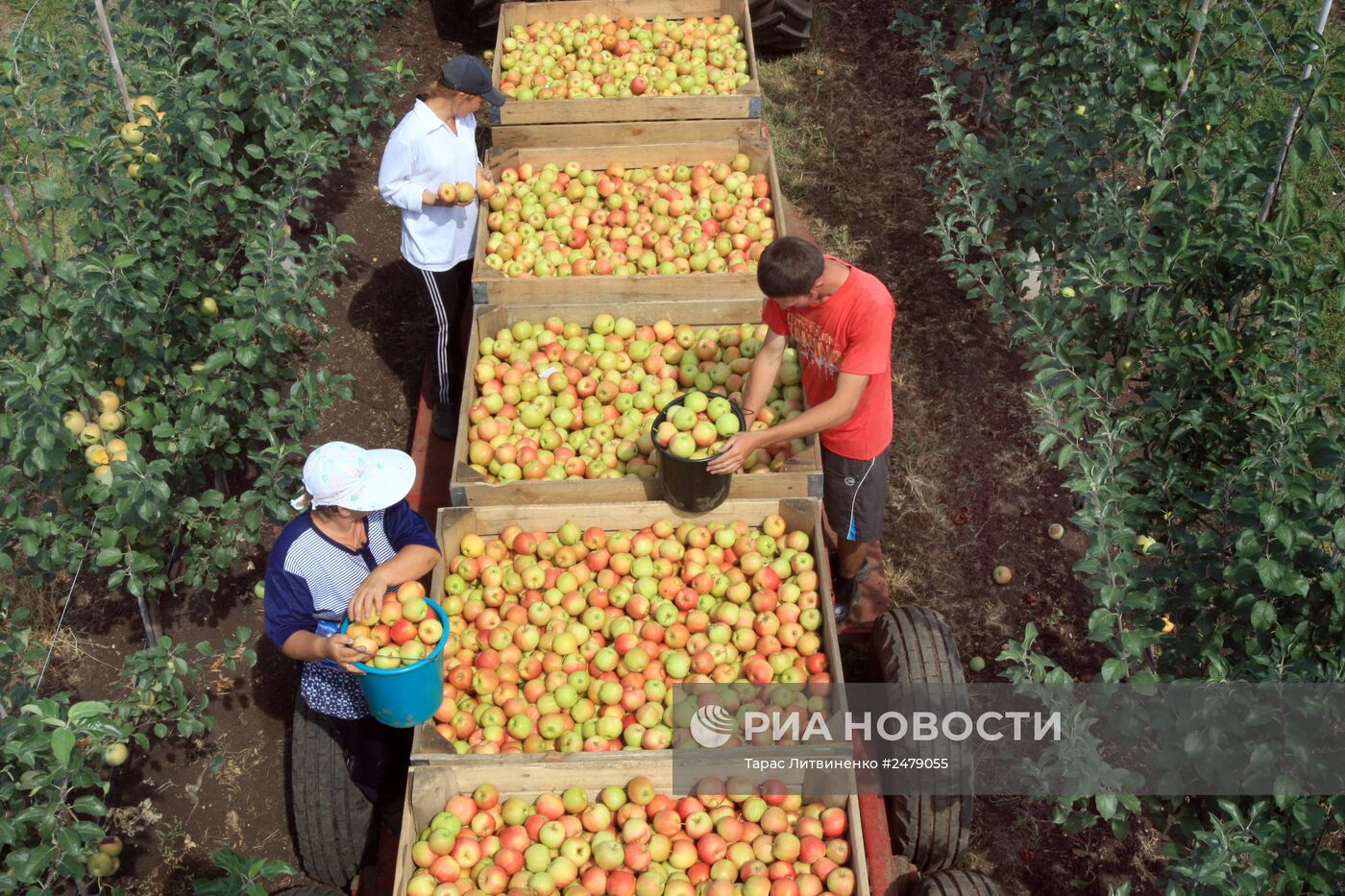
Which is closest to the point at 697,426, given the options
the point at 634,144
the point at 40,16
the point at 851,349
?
the point at 851,349

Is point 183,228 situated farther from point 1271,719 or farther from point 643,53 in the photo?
point 1271,719

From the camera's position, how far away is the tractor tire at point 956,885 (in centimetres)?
412

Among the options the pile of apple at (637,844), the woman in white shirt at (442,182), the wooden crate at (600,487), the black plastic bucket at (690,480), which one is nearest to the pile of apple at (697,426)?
the black plastic bucket at (690,480)

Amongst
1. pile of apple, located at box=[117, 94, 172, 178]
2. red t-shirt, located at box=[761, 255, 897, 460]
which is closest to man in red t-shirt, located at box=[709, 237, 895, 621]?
red t-shirt, located at box=[761, 255, 897, 460]

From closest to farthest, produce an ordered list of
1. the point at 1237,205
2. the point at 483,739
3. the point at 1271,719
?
the point at 1271,719
the point at 483,739
the point at 1237,205

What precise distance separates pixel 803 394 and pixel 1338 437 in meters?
2.53

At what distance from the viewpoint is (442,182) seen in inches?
240

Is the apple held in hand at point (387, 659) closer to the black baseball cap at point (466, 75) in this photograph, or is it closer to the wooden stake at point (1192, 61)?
the black baseball cap at point (466, 75)

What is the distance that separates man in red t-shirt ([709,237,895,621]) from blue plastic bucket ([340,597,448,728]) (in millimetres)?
1516

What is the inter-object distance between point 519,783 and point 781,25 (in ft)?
26.7

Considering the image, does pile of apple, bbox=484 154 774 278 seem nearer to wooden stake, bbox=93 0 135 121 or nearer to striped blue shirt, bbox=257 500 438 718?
wooden stake, bbox=93 0 135 121

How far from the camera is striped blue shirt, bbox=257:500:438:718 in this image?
392 centimetres

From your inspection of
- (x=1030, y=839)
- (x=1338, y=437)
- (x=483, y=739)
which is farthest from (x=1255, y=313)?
(x=483, y=739)

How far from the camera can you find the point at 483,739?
436 cm
